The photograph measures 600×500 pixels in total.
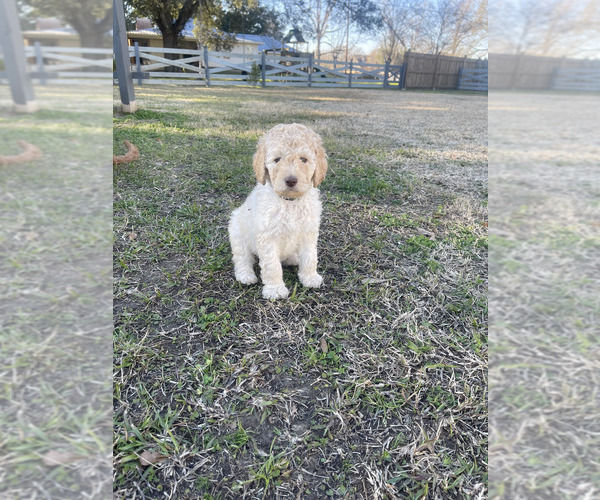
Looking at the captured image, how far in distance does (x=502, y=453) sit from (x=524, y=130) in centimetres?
75

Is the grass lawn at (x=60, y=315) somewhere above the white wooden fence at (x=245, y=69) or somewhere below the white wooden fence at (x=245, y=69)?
below

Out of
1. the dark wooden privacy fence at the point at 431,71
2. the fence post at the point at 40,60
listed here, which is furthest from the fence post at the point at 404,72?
the fence post at the point at 40,60

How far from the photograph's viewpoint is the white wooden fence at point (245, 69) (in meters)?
11.4

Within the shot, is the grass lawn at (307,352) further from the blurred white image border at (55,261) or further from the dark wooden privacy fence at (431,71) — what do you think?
the dark wooden privacy fence at (431,71)

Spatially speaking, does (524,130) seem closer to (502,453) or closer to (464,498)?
(502,453)

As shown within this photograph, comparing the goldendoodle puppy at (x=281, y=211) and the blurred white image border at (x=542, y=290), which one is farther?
the goldendoodle puppy at (x=281, y=211)

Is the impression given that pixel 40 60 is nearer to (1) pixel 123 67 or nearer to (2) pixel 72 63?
(2) pixel 72 63

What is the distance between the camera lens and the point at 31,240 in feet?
6.86

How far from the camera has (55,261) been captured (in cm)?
192

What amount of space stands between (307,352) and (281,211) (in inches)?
29.7

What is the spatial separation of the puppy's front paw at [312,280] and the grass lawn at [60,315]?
1.17m

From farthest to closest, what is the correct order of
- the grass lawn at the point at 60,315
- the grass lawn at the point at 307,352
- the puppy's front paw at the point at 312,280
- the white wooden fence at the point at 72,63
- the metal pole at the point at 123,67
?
the metal pole at the point at 123,67, the puppy's front paw at the point at 312,280, the grass lawn at the point at 307,352, the grass lawn at the point at 60,315, the white wooden fence at the point at 72,63

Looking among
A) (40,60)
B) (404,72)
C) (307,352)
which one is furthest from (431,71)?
(40,60)

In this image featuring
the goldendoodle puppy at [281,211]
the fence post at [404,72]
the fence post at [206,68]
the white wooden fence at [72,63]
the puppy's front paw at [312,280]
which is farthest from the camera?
the fence post at [404,72]
